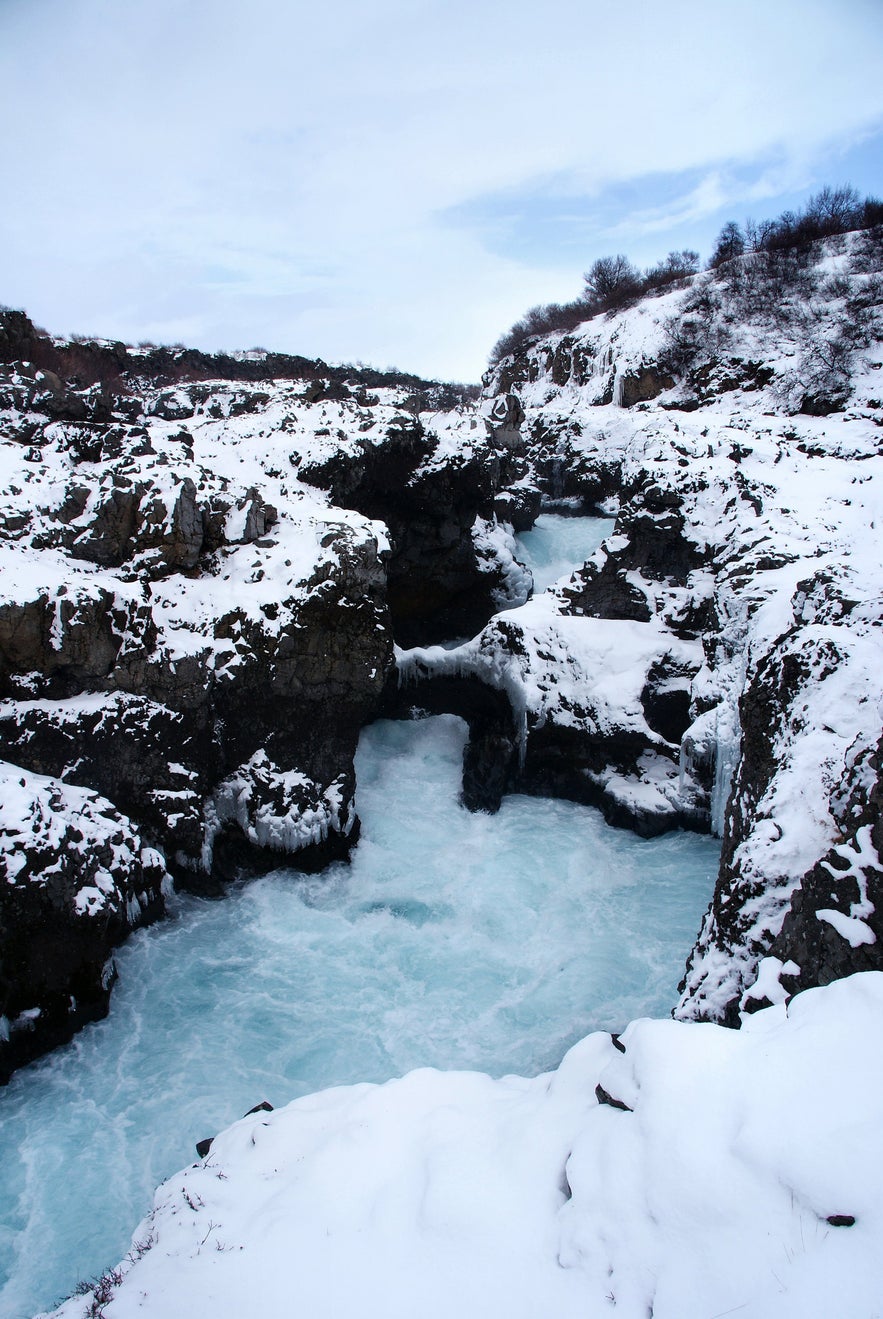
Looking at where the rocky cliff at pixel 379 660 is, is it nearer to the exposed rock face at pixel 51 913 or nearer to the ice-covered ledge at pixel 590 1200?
the exposed rock face at pixel 51 913

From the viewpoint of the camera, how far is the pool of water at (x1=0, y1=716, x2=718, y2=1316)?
8711mm

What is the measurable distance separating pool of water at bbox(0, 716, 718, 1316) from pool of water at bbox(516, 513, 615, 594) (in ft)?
43.8

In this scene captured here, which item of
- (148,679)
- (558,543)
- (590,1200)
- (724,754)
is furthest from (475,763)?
(558,543)

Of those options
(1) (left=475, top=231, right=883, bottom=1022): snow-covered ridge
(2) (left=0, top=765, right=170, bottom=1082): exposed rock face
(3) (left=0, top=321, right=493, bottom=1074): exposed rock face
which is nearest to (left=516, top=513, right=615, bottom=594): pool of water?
(1) (left=475, top=231, right=883, bottom=1022): snow-covered ridge

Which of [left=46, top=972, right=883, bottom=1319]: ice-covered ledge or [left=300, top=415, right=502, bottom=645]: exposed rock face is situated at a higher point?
[left=300, top=415, right=502, bottom=645]: exposed rock face

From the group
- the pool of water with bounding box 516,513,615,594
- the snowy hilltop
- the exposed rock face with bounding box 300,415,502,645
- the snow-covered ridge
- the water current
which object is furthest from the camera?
the pool of water with bounding box 516,513,615,594

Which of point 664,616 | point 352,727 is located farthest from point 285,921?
point 664,616

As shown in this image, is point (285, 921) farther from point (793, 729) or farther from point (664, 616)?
point (664, 616)

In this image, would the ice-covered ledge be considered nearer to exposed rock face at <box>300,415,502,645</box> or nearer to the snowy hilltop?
the snowy hilltop

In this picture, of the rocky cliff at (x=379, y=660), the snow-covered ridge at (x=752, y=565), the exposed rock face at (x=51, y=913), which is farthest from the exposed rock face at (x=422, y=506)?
the exposed rock face at (x=51, y=913)

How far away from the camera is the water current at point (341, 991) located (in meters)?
8.70

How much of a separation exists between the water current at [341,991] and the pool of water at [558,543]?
43.8 ft

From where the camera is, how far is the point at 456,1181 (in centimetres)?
554

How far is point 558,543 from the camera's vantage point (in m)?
30.2
